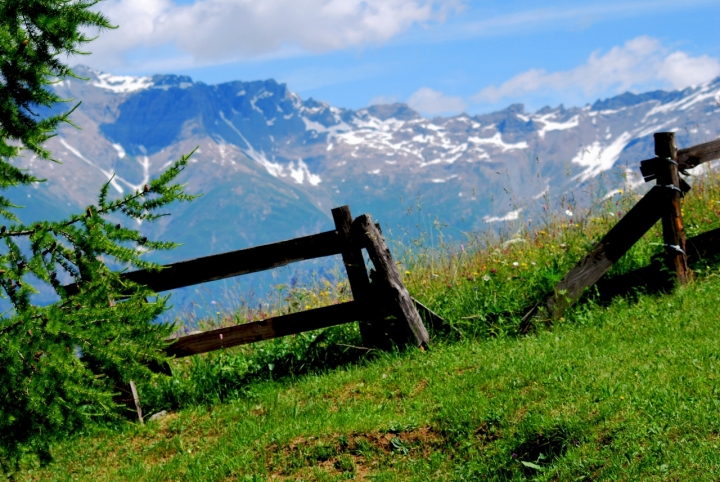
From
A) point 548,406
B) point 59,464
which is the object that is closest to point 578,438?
point 548,406

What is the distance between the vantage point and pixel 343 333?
8.69 meters

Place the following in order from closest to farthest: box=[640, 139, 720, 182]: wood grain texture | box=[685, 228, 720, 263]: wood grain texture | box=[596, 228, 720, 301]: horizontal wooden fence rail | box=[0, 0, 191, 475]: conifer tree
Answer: box=[0, 0, 191, 475]: conifer tree, box=[640, 139, 720, 182]: wood grain texture, box=[596, 228, 720, 301]: horizontal wooden fence rail, box=[685, 228, 720, 263]: wood grain texture

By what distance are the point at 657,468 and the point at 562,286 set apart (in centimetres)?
359

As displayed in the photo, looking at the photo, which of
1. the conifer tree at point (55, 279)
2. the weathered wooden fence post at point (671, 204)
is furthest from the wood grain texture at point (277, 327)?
the weathered wooden fence post at point (671, 204)

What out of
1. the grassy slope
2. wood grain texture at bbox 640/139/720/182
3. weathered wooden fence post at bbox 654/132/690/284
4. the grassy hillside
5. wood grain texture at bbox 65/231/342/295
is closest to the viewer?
the grassy slope

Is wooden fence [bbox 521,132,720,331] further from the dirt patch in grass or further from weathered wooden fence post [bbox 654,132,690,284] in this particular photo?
the dirt patch in grass

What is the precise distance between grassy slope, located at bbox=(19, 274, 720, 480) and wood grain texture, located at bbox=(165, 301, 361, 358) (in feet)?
1.96

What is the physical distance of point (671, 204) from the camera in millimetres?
8055

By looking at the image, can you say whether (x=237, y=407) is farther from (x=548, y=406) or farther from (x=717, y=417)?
(x=717, y=417)

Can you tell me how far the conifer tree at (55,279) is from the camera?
4125 millimetres

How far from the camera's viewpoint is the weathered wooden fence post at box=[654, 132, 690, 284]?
804 centimetres

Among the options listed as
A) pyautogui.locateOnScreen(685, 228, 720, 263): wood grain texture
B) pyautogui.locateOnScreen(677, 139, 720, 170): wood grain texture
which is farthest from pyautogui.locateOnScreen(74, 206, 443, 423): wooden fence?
pyautogui.locateOnScreen(677, 139, 720, 170): wood grain texture

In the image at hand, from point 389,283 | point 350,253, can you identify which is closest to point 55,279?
point 350,253

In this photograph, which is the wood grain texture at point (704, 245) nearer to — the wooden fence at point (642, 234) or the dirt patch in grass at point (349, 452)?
the wooden fence at point (642, 234)
